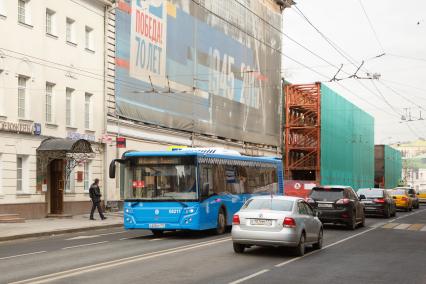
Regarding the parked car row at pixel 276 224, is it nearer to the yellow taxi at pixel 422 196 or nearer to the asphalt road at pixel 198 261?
the asphalt road at pixel 198 261

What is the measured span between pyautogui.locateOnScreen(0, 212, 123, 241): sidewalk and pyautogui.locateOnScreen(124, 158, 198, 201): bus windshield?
12.1 feet

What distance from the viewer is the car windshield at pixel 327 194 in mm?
25625

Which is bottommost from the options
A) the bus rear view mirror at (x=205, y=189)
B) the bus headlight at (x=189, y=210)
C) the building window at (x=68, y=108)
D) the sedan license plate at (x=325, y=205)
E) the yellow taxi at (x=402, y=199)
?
the yellow taxi at (x=402, y=199)

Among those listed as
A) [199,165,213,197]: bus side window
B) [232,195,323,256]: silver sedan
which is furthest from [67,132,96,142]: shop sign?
[232,195,323,256]: silver sedan

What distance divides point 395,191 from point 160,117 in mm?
18449

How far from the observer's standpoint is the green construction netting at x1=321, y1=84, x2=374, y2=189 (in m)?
69.3

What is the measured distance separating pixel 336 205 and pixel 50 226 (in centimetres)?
1059

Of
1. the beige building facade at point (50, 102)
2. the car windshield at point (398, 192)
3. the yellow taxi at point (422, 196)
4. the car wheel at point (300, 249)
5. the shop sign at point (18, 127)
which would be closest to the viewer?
the car wheel at point (300, 249)

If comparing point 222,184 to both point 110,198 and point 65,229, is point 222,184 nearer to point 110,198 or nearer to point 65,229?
point 65,229

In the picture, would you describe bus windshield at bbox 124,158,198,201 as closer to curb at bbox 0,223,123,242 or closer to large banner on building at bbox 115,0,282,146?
curb at bbox 0,223,123,242

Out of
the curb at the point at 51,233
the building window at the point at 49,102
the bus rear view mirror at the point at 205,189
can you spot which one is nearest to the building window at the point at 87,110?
the building window at the point at 49,102

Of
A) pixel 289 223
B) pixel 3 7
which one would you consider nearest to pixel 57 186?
pixel 3 7

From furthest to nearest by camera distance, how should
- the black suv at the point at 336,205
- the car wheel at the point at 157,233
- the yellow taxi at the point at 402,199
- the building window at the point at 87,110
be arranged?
the yellow taxi at the point at 402,199 < the building window at the point at 87,110 < the black suv at the point at 336,205 < the car wheel at the point at 157,233

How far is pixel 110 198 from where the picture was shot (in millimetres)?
35938
